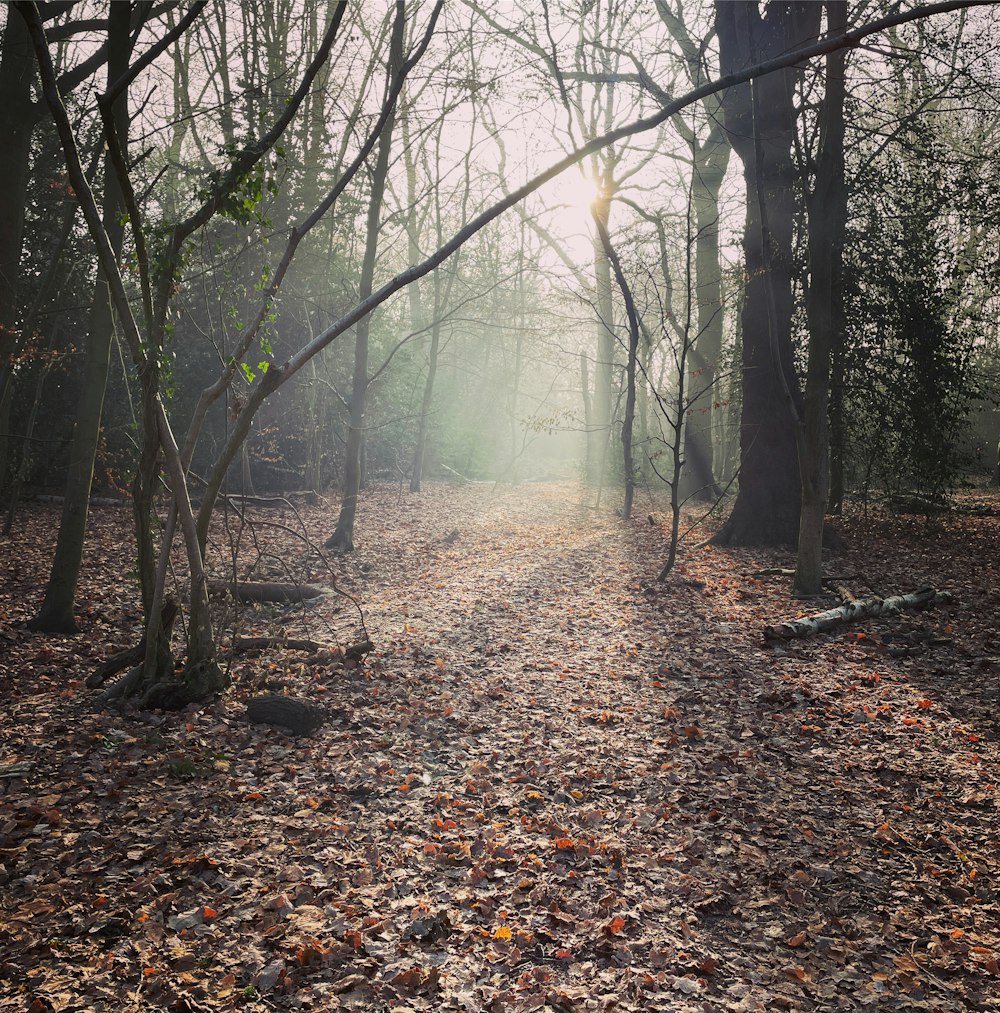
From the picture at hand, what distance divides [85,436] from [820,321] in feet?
26.1

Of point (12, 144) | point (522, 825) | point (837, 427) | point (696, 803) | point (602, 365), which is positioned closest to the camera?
point (522, 825)

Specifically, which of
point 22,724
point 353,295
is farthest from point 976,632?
point 353,295

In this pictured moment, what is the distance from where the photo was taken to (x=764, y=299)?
40.0ft

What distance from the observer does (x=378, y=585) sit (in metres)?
10.7

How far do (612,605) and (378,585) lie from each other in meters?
3.50

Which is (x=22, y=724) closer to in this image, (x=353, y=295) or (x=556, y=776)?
(x=556, y=776)

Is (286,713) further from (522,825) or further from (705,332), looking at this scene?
(705,332)

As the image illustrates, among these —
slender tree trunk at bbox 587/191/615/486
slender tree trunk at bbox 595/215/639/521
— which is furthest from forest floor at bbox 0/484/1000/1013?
slender tree trunk at bbox 587/191/615/486

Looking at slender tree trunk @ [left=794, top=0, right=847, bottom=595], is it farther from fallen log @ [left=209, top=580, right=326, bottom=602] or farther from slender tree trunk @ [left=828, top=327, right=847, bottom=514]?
fallen log @ [left=209, top=580, right=326, bottom=602]

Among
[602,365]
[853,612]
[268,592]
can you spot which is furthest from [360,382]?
[602,365]

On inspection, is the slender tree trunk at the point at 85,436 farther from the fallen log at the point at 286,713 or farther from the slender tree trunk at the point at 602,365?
the slender tree trunk at the point at 602,365

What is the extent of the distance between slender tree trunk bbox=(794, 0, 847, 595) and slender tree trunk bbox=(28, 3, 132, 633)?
23.5 ft

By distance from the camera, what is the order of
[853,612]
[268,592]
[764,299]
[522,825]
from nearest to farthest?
1. [522,825]
2. [853,612]
3. [268,592]
4. [764,299]

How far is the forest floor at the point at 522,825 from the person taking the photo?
10.3 feet
